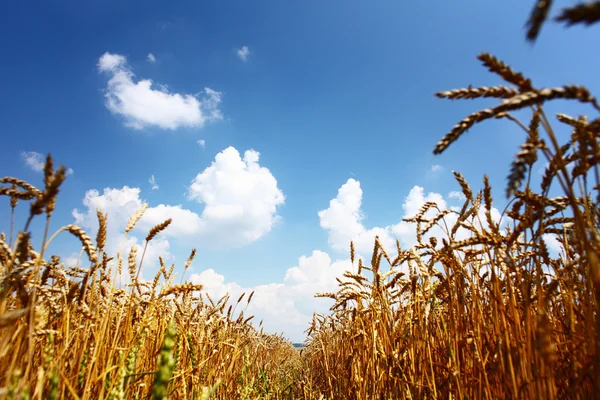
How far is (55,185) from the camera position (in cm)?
102

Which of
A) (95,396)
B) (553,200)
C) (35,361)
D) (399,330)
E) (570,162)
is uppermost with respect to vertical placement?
(570,162)

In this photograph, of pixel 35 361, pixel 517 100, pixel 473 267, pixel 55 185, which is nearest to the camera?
pixel 517 100

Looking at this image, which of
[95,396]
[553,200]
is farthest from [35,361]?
[553,200]

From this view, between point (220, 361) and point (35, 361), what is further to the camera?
point (220, 361)

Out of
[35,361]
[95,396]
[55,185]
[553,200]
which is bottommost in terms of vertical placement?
[95,396]

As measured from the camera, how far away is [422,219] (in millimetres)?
2750

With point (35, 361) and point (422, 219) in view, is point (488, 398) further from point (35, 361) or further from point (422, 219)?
point (35, 361)

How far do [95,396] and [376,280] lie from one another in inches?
84.5

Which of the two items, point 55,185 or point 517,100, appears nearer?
point 517,100

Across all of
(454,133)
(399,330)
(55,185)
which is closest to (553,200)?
(454,133)

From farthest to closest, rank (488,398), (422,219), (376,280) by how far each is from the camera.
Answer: (376,280) → (422,219) → (488,398)

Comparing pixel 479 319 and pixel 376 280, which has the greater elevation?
pixel 376 280

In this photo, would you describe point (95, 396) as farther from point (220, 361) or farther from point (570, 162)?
point (570, 162)

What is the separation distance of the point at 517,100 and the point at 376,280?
235cm
